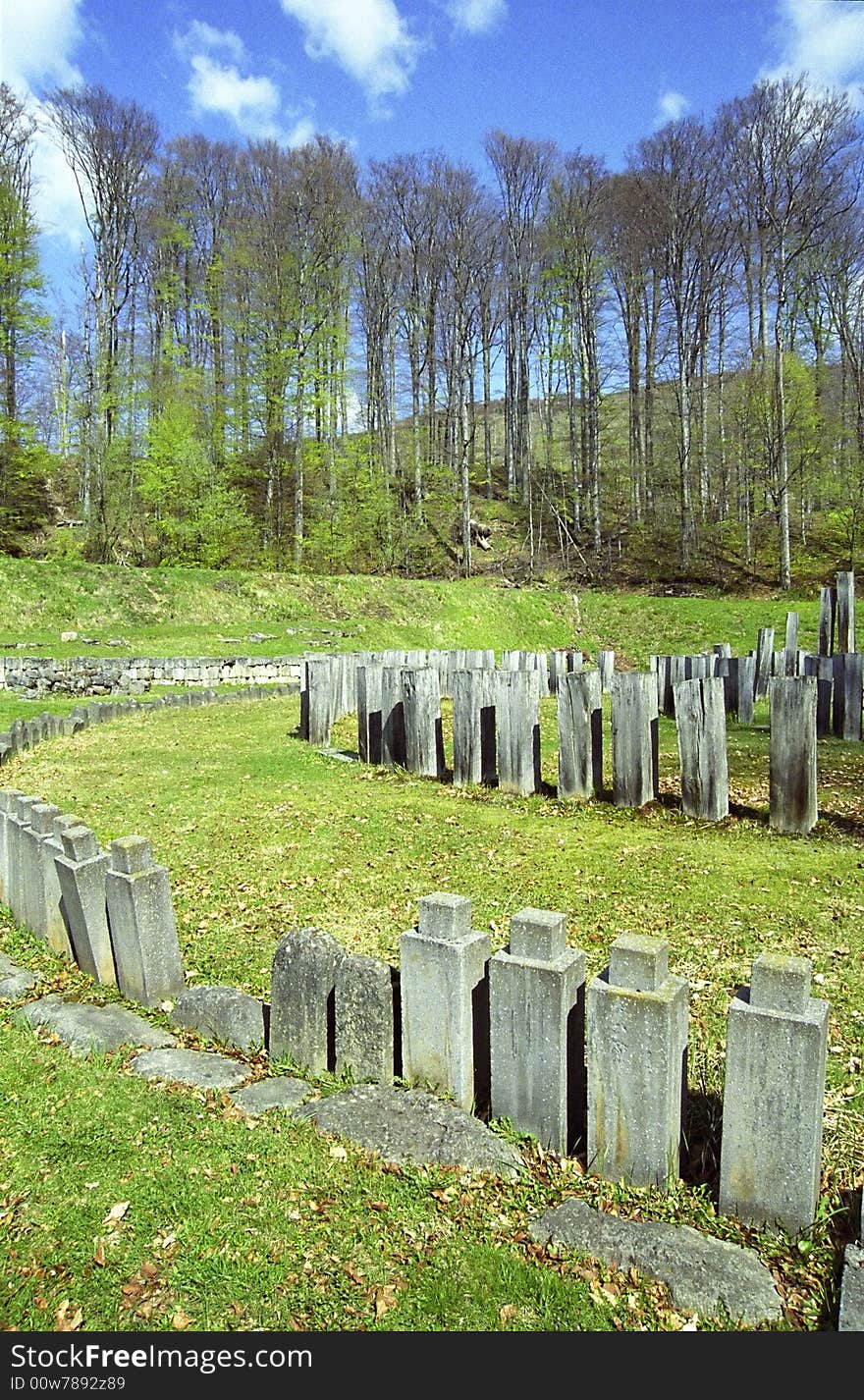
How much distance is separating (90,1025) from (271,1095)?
108 centimetres

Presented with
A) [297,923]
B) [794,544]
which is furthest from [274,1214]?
[794,544]

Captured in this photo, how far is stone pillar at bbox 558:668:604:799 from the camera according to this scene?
26.6 ft

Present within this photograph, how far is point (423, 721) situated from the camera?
9.51 m

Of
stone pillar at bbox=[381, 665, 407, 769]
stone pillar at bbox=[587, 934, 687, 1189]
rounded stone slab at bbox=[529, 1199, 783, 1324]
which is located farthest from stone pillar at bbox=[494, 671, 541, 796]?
rounded stone slab at bbox=[529, 1199, 783, 1324]

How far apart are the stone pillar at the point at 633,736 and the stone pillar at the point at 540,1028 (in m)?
5.12

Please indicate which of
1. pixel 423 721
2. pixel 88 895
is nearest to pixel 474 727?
pixel 423 721

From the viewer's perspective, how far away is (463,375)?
3322 cm

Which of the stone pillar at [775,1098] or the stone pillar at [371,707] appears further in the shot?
the stone pillar at [371,707]

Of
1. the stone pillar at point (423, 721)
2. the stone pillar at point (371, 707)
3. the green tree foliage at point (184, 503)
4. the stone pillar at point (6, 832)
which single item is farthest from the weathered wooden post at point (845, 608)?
the green tree foliage at point (184, 503)

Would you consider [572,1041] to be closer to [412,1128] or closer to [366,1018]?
[412,1128]

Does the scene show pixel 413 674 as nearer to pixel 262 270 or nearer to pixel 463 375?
pixel 463 375

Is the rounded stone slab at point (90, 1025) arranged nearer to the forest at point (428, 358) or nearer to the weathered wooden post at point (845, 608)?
the weathered wooden post at point (845, 608)

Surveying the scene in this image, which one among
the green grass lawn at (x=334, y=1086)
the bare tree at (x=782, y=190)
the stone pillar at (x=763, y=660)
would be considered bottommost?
the green grass lawn at (x=334, y=1086)

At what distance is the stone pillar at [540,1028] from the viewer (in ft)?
9.34
